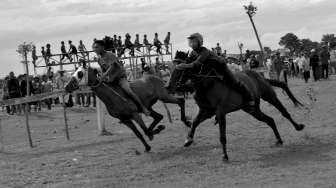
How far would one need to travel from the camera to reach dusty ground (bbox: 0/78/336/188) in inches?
396

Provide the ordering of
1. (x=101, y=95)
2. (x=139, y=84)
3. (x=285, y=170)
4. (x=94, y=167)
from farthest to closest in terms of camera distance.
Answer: (x=139, y=84)
(x=101, y=95)
(x=94, y=167)
(x=285, y=170)

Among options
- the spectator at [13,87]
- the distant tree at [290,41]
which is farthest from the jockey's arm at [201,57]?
the distant tree at [290,41]

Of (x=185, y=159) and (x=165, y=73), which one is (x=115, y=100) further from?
(x=165, y=73)

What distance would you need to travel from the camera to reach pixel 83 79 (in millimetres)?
14242

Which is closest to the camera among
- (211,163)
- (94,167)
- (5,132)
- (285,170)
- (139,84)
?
(285,170)

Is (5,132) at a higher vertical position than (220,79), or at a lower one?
lower

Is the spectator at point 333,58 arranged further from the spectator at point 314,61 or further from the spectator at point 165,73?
the spectator at point 165,73

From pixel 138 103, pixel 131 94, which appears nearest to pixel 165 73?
pixel 138 103

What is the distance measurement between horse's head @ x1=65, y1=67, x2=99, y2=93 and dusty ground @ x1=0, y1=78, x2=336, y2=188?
1.64 meters

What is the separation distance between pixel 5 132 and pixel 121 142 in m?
8.74

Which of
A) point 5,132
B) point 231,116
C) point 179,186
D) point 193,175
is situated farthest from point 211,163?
point 5,132

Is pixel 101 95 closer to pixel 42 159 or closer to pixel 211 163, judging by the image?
pixel 42 159

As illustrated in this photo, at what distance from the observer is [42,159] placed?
46.5 ft

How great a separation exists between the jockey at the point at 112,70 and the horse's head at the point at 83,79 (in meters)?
0.24
